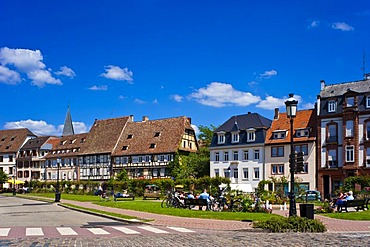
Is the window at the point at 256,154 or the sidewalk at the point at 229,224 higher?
the window at the point at 256,154

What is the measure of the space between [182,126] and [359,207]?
51.2 m

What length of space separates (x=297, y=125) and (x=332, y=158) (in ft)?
23.6

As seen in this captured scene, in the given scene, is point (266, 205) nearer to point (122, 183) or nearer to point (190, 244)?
point (190, 244)

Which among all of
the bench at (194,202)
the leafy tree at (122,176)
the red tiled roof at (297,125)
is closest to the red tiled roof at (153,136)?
the leafy tree at (122,176)

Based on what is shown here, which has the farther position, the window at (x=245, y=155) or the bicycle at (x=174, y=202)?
the window at (x=245, y=155)

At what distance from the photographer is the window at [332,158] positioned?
59219mm

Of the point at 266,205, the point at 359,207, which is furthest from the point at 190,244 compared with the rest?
the point at 359,207

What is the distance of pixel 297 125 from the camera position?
64625mm

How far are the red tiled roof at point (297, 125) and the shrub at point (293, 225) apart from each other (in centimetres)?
4531

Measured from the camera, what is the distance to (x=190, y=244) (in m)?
13.1

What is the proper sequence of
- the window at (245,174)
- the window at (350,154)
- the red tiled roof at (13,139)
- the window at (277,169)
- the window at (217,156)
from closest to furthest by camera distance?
the window at (350,154) < the window at (277,169) < the window at (245,174) < the window at (217,156) < the red tiled roof at (13,139)

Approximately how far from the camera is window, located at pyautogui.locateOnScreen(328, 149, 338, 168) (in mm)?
59219

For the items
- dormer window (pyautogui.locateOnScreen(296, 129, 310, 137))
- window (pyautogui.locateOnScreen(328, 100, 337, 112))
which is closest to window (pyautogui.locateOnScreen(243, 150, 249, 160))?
dormer window (pyautogui.locateOnScreen(296, 129, 310, 137))

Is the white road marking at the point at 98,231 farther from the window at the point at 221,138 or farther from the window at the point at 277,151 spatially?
the window at the point at 221,138
